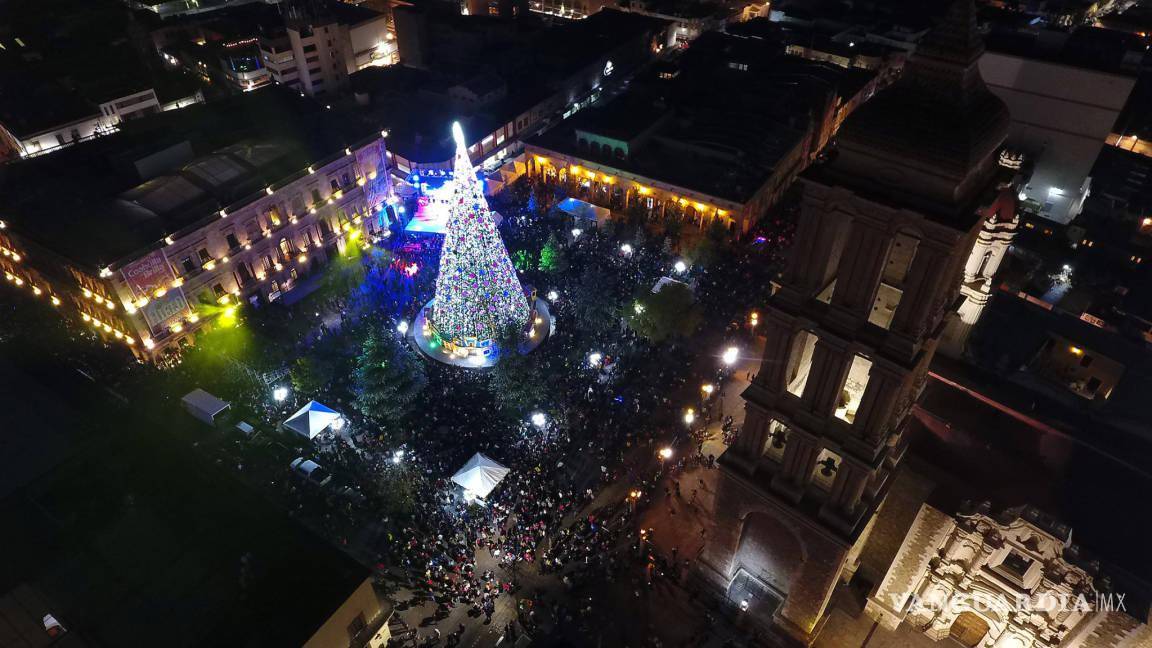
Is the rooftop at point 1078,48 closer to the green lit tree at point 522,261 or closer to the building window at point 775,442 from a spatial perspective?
the green lit tree at point 522,261

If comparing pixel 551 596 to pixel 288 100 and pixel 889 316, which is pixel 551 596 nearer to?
pixel 889 316

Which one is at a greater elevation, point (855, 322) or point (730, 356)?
point (855, 322)

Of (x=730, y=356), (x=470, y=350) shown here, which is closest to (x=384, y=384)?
(x=470, y=350)

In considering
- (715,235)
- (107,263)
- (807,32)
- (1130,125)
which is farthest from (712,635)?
(807,32)

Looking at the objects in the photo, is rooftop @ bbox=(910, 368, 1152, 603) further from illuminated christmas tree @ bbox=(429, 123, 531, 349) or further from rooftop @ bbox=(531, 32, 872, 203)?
rooftop @ bbox=(531, 32, 872, 203)

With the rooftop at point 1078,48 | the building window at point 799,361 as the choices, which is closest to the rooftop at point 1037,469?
the building window at point 799,361

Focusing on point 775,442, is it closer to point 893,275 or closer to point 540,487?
point 893,275
